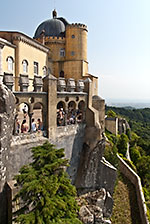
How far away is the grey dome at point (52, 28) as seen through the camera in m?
31.3

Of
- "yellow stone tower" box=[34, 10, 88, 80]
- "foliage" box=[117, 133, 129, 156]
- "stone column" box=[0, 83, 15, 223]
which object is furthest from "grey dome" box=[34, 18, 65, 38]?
"stone column" box=[0, 83, 15, 223]

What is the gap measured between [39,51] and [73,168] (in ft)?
58.9

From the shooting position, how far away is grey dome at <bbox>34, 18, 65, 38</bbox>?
31.3 meters

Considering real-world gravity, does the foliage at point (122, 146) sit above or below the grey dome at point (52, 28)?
below

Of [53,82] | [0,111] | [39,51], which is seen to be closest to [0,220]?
[0,111]

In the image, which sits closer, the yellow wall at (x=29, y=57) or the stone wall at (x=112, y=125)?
the yellow wall at (x=29, y=57)

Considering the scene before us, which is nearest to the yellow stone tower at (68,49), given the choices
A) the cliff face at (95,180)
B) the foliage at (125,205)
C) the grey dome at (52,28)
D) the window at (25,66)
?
the grey dome at (52,28)

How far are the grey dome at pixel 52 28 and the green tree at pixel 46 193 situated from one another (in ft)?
85.0

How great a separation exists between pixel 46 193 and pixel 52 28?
29.0 meters

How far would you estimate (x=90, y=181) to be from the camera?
17.4 metres

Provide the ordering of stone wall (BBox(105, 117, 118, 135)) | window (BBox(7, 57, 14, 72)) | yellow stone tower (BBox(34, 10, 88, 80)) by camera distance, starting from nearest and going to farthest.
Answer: window (BBox(7, 57, 14, 72)) < yellow stone tower (BBox(34, 10, 88, 80)) < stone wall (BBox(105, 117, 118, 135))

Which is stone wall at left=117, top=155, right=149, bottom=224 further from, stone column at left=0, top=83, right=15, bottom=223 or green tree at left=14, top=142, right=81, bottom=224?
stone column at left=0, top=83, right=15, bottom=223

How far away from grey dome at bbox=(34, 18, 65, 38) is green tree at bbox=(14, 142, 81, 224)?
1020 inches

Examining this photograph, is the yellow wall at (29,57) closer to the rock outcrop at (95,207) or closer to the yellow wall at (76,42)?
the yellow wall at (76,42)
